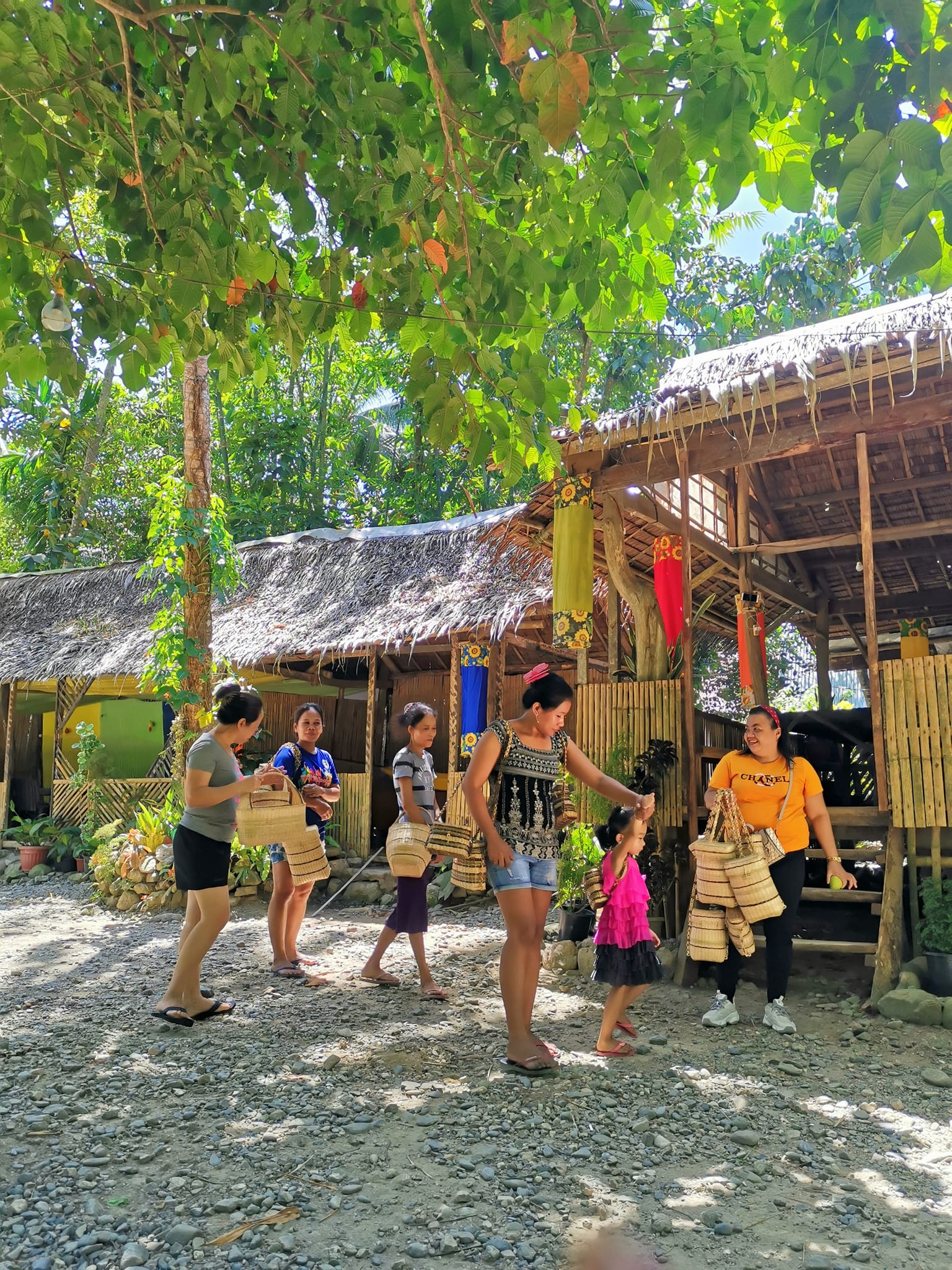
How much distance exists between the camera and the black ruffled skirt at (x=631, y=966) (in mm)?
4098

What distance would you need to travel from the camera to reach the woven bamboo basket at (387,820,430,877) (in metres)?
4.91

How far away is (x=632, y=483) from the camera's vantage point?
20.9 feet

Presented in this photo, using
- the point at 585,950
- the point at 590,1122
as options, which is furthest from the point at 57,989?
the point at 590,1122

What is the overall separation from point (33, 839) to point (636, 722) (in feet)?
→ 31.8

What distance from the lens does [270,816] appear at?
4844 millimetres

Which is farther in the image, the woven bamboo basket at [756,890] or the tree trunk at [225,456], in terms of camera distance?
the tree trunk at [225,456]

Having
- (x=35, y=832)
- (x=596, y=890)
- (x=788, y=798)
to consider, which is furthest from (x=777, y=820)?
(x=35, y=832)

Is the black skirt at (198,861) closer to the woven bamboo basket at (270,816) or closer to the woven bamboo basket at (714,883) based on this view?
the woven bamboo basket at (270,816)

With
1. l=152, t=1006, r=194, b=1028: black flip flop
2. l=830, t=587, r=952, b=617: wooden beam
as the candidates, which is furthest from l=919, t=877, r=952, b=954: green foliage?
l=830, t=587, r=952, b=617: wooden beam

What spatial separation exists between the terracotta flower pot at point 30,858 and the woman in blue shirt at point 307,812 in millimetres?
7849

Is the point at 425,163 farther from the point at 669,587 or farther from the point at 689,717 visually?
the point at 669,587

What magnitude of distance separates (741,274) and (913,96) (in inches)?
623

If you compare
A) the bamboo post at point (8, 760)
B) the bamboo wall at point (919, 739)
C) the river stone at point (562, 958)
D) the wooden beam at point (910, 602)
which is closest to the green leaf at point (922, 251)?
the bamboo wall at point (919, 739)

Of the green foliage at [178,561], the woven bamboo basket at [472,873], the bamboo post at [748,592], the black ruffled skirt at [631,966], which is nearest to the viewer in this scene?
the woven bamboo basket at [472,873]
